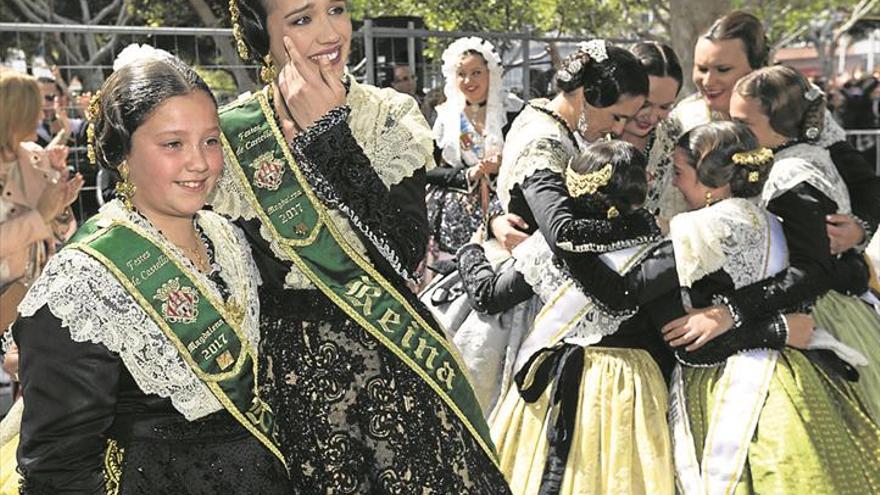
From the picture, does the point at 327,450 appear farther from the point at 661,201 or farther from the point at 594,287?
the point at 661,201

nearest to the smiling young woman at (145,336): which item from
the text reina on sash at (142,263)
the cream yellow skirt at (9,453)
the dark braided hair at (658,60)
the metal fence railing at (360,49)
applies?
the text reina on sash at (142,263)

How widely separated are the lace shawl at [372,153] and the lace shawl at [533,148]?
107 cm

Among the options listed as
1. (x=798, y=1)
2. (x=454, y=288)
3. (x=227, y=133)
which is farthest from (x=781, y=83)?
(x=798, y=1)

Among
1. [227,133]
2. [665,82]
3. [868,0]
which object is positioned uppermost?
[227,133]

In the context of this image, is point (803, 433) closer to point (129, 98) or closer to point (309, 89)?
point (309, 89)

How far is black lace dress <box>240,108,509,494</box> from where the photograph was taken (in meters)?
2.28

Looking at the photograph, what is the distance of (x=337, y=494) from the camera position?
2.26 m

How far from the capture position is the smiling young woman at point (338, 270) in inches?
90.1

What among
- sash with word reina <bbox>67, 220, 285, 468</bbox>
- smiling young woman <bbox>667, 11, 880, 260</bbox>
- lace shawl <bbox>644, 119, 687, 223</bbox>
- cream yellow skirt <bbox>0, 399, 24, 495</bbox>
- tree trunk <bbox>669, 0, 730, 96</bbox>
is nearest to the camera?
sash with word reina <bbox>67, 220, 285, 468</bbox>

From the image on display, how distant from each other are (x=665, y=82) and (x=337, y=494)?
2.52 metres

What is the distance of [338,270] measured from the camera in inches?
93.1

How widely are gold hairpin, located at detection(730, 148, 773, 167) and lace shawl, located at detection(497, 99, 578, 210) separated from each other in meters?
0.52

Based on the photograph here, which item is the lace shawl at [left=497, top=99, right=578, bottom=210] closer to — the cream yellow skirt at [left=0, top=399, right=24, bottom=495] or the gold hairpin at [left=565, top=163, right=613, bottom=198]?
the gold hairpin at [left=565, top=163, right=613, bottom=198]

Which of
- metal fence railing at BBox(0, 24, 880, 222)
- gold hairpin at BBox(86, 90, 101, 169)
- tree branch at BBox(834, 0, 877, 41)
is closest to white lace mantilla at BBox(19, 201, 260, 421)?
gold hairpin at BBox(86, 90, 101, 169)
